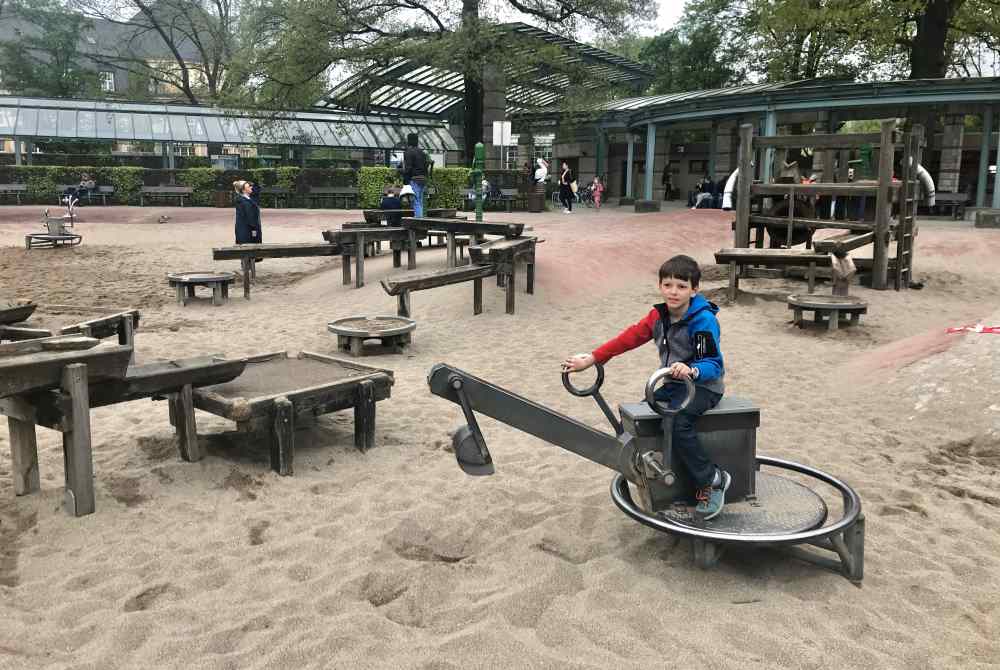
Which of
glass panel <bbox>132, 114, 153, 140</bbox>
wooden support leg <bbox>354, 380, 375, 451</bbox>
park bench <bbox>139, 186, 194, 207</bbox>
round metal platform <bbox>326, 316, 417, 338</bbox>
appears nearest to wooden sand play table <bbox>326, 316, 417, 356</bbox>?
round metal platform <bbox>326, 316, 417, 338</bbox>

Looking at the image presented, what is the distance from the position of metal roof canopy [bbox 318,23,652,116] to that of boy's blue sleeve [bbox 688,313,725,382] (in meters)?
19.3

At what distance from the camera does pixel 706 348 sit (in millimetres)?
3184

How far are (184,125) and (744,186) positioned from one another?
22721mm

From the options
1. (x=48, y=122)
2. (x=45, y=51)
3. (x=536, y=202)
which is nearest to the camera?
A: (x=536, y=202)

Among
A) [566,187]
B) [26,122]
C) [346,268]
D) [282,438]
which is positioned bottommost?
[282,438]

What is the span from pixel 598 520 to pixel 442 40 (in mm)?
19055

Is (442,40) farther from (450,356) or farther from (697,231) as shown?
(450,356)

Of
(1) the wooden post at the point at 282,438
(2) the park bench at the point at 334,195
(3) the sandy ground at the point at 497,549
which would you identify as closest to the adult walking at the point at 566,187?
(2) the park bench at the point at 334,195

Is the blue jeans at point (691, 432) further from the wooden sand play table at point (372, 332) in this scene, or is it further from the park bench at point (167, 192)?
the park bench at point (167, 192)

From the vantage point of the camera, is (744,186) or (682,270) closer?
(682,270)

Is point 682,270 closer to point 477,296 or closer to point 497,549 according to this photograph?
point 497,549

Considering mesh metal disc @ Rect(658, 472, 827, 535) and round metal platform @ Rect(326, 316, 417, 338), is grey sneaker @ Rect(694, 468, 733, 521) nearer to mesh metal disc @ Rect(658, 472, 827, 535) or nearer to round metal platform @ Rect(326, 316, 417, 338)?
mesh metal disc @ Rect(658, 472, 827, 535)

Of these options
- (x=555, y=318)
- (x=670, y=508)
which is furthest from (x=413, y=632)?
(x=555, y=318)

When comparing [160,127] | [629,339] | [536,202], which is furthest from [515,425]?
[160,127]
